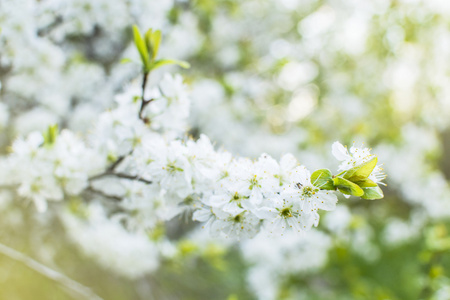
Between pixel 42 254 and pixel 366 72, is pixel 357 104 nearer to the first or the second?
pixel 366 72

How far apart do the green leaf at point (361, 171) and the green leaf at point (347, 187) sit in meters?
0.05

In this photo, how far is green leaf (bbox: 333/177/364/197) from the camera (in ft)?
3.19

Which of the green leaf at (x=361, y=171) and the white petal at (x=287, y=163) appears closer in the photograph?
the green leaf at (x=361, y=171)

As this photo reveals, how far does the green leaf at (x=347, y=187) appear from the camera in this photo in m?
0.97

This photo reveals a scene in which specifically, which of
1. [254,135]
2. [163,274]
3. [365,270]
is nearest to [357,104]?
[254,135]

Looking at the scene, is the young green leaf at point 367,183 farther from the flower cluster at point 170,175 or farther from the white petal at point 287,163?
the white petal at point 287,163

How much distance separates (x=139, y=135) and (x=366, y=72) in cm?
522

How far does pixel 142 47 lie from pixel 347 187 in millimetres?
872

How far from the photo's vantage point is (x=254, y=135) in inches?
159

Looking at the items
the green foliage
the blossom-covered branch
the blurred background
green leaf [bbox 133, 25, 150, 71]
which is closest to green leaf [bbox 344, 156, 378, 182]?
the blossom-covered branch

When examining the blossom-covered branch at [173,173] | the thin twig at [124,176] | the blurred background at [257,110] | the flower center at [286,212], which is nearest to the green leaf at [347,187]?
the blossom-covered branch at [173,173]

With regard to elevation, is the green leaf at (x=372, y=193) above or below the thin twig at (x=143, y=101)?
below

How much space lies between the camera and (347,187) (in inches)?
39.2

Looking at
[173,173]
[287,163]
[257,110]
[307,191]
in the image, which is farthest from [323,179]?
[257,110]
